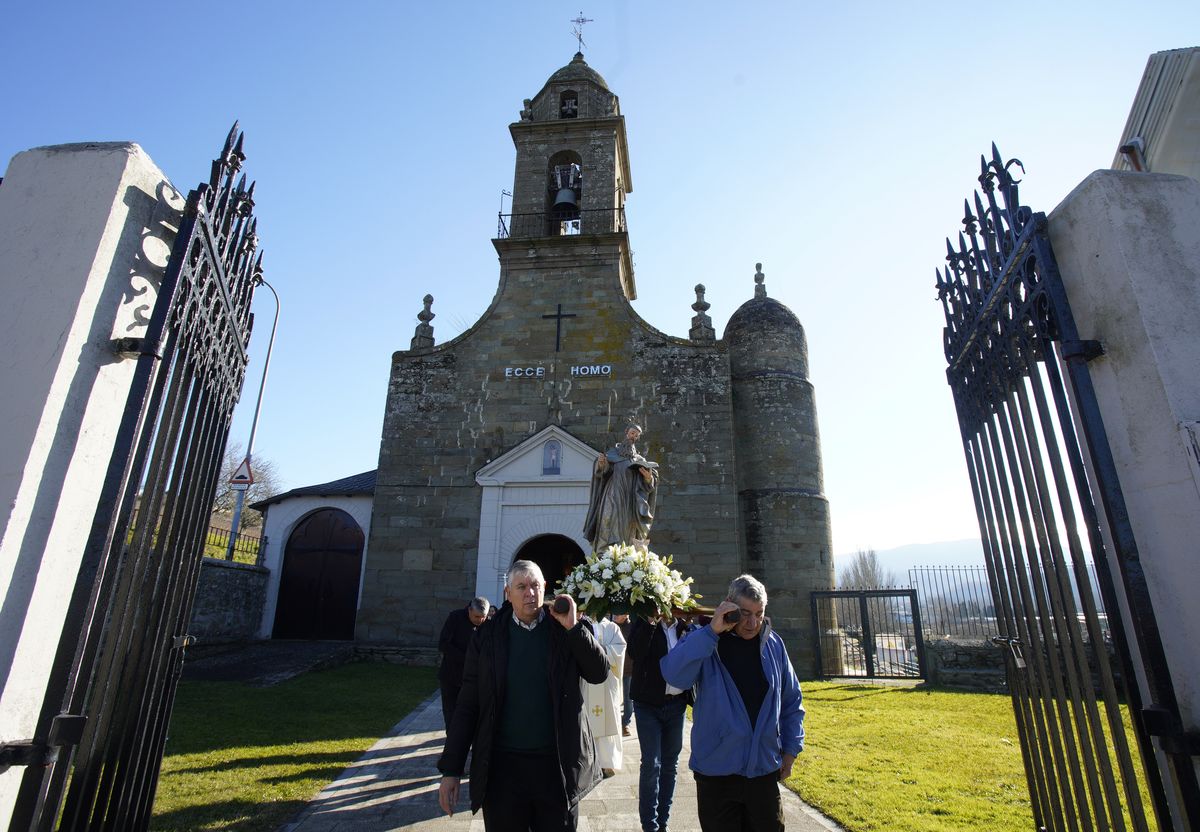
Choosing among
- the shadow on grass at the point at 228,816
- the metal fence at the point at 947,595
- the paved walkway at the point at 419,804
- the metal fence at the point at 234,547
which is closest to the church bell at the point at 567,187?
the metal fence at the point at 234,547

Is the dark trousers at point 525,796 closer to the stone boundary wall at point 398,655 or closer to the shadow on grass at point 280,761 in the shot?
the shadow on grass at point 280,761

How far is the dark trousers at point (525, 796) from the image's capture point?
2826mm

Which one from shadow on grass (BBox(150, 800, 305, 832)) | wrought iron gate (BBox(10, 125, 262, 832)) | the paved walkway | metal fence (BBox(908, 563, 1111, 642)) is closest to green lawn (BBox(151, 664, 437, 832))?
shadow on grass (BBox(150, 800, 305, 832))

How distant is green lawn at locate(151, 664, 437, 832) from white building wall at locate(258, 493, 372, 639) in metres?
4.94

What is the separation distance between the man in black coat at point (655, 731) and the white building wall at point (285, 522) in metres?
12.0

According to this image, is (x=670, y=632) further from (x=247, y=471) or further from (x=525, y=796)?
(x=247, y=471)

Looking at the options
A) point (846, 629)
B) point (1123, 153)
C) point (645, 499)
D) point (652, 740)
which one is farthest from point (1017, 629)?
point (846, 629)

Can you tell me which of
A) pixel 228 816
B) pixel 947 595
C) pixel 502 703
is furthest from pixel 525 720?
pixel 947 595

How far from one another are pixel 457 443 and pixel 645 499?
6477mm

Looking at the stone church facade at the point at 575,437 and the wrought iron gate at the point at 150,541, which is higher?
the stone church facade at the point at 575,437

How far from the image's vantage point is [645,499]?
866 centimetres

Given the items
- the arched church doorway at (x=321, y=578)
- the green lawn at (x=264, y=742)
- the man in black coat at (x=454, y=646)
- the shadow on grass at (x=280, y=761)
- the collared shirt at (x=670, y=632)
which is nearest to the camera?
the green lawn at (x=264, y=742)

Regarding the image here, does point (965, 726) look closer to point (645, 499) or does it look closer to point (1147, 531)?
point (645, 499)

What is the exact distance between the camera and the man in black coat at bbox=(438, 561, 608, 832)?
284cm
